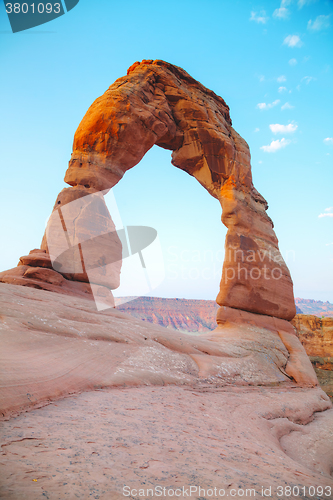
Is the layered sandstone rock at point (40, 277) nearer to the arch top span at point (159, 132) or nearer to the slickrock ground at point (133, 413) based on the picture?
the slickrock ground at point (133, 413)

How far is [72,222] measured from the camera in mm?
7152

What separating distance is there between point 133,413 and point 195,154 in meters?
8.80

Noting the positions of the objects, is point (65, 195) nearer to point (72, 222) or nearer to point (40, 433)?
point (72, 222)

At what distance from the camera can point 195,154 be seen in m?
9.65

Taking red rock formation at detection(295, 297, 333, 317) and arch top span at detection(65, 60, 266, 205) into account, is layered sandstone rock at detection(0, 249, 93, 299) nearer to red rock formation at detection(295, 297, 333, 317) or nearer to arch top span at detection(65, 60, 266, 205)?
arch top span at detection(65, 60, 266, 205)

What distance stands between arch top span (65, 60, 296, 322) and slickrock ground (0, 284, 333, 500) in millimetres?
3015

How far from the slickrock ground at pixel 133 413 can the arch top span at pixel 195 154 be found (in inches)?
119

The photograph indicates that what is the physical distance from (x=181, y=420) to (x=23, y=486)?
1.66m

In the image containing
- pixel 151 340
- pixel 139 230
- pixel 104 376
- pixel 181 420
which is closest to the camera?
pixel 181 420

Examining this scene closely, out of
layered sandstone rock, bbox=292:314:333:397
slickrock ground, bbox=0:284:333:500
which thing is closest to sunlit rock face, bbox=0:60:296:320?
slickrock ground, bbox=0:284:333:500

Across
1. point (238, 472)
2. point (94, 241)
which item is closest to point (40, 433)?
point (238, 472)

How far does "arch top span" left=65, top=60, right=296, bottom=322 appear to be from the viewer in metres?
7.76

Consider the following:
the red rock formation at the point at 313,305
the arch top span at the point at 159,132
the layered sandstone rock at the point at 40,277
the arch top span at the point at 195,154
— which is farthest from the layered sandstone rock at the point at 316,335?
the red rock formation at the point at 313,305

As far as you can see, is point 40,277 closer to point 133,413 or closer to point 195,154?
point 133,413
